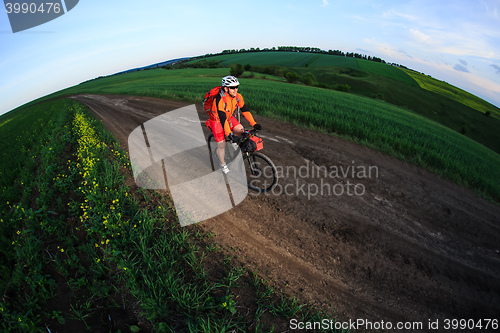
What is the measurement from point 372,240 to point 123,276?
15.1 feet

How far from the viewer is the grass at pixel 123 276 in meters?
2.68

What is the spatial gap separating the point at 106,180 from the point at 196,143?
362 centimetres

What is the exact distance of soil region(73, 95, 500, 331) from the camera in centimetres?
330

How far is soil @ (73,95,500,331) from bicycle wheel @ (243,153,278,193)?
0.85 ft

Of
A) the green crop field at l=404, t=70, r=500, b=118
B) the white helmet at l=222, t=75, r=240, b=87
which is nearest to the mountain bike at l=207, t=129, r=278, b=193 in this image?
the white helmet at l=222, t=75, r=240, b=87

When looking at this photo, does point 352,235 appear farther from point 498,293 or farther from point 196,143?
point 196,143

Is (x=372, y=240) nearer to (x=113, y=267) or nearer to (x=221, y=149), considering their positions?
(x=221, y=149)

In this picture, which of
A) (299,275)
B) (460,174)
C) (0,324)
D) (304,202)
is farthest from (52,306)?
(460,174)

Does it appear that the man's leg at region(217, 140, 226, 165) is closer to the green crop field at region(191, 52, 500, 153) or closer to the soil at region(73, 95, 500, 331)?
the soil at region(73, 95, 500, 331)

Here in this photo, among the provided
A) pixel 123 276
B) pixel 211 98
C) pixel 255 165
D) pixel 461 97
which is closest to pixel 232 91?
pixel 211 98

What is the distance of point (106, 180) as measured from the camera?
498 centimetres

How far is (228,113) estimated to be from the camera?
507 centimetres
